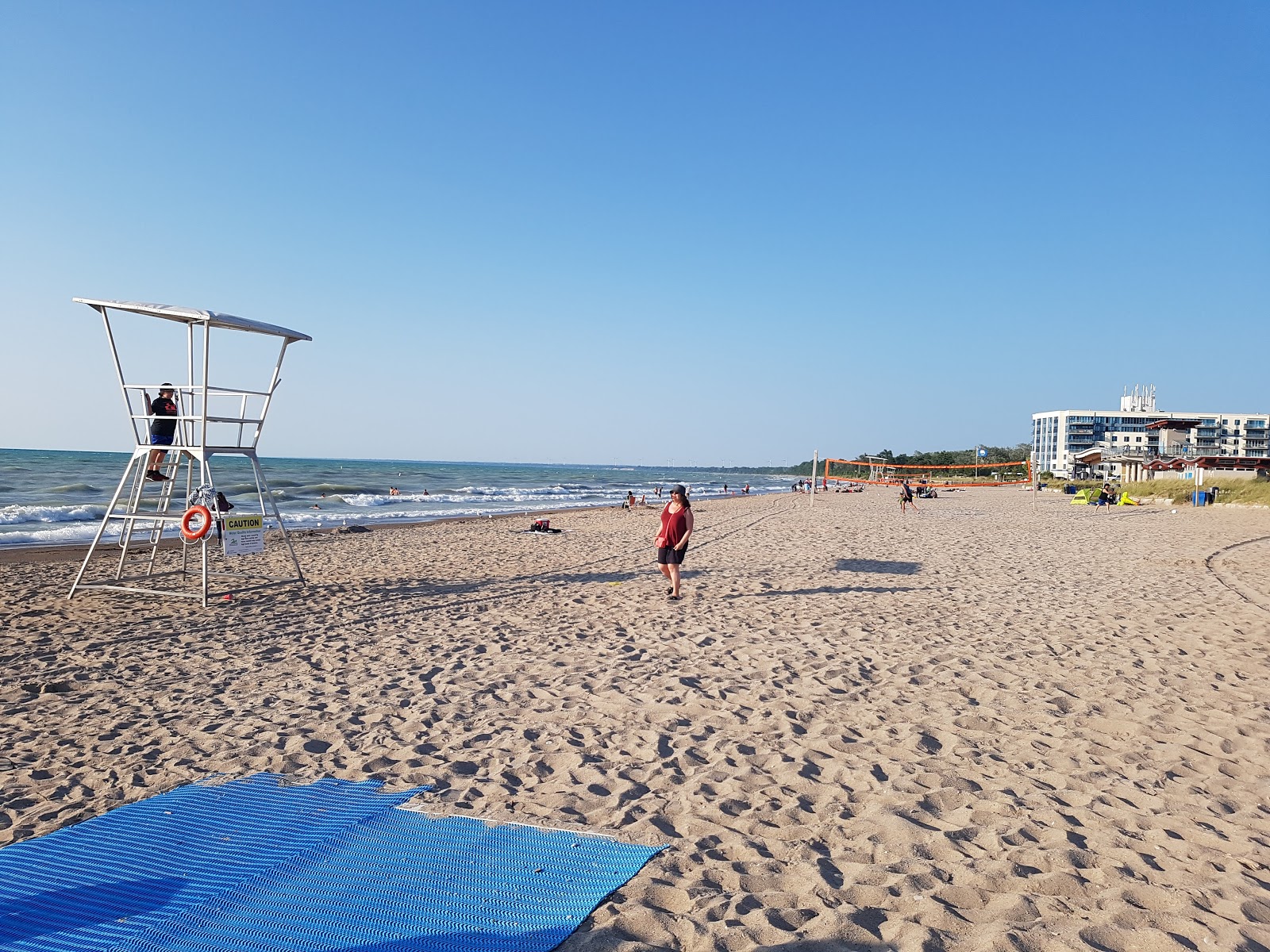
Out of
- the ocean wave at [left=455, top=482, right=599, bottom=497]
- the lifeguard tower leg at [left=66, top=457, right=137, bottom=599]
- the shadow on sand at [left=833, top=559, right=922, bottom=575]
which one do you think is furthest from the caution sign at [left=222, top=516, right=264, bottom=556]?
the ocean wave at [left=455, top=482, right=599, bottom=497]

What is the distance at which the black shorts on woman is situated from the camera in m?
8.23

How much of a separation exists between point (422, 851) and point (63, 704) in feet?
10.0

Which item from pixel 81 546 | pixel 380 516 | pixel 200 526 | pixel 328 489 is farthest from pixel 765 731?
pixel 328 489

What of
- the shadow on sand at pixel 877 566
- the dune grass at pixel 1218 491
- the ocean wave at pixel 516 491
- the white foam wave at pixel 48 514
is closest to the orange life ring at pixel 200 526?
the shadow on sand at pixel 877 566

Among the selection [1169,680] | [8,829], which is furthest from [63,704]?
[1169,680]

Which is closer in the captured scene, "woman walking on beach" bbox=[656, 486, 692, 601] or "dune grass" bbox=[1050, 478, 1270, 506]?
"woman walking on beach" bbox=[656, 486, 692, 601]

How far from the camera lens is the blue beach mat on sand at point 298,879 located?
2338 mm

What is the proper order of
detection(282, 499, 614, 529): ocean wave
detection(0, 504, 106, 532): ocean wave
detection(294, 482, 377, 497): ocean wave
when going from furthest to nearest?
detection(294, 482, 377, 497): ocean wave → detection(282, 499, 614, 529): ocean wave → detection(0, 504, 106, 532): ocean wave

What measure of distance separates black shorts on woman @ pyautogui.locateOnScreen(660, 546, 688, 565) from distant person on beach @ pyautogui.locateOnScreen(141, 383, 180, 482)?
192 inches

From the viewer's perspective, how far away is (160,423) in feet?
24.6

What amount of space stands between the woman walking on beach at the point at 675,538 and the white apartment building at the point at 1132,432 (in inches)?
3726

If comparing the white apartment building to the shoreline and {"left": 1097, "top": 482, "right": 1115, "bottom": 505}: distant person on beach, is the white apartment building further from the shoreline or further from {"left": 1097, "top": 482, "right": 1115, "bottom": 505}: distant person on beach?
the shoreline

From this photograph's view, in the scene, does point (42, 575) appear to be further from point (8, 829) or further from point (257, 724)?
point (8, 829)

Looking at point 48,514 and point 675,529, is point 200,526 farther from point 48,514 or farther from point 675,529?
point 48,514
